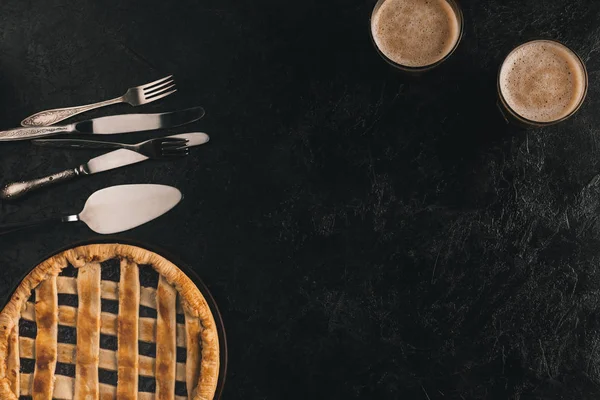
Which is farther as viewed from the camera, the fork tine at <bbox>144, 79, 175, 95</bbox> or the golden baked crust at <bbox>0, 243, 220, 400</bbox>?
the fork tine at <bbox>144, 79, 175, 95</bbox>

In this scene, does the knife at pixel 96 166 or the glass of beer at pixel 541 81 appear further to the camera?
the knife at pixel 96 166

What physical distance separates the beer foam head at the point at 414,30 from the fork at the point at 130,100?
0.60 m

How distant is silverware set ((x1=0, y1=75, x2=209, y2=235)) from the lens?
5.92 ft

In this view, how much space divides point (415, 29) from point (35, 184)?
113 centimetres

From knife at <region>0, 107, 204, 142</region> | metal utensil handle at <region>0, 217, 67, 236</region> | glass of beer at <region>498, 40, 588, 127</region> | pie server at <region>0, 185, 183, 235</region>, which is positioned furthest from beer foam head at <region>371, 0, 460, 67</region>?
metal utensil handle at <region>0, 217, 67, 236</region>

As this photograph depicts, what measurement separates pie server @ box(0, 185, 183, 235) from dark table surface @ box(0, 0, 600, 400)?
0.03 m

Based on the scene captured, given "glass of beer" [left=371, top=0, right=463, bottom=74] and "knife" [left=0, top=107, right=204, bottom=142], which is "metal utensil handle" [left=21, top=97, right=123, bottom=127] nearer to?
"knife" [left=0, top=107, right=204, bottom=142]

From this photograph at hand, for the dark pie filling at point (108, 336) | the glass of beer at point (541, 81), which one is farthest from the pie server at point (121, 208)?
the glass of beer at point (541, 81)

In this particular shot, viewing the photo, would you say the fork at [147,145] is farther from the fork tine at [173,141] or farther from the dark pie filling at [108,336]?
the dark pie filling at [108,336]

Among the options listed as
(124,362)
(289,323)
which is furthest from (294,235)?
(124,362)

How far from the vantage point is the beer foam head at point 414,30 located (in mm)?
1749

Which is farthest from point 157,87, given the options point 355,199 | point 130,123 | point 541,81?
point 541,81

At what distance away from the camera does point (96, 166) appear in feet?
5.95

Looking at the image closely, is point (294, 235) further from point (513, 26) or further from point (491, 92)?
point (513, 26)
